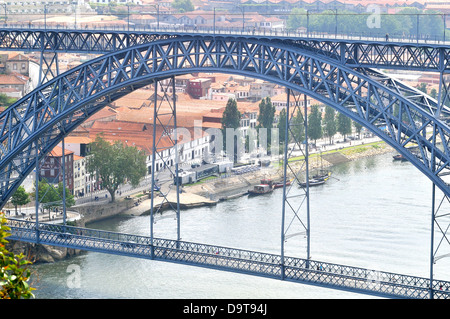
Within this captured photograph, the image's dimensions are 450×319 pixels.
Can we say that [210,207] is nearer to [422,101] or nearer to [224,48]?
[224,48]

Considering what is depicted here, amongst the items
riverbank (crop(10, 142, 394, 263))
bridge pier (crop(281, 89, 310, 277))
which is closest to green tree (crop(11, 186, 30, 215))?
riverbank (crop(10, 142, 394, 263))

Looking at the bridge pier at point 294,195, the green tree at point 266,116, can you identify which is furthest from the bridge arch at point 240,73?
the green tree at point 266,116

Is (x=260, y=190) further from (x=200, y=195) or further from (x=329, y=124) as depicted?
(x=329, y=124)

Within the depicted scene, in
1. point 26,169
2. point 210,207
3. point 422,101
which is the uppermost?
point 422,101

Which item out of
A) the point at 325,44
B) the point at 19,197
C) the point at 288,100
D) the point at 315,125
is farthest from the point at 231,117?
the point at 325,44

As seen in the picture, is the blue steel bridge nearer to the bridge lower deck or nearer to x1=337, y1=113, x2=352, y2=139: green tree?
the bridge lower deck

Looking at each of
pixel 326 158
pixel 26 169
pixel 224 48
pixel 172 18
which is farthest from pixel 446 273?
pixel 172 18
